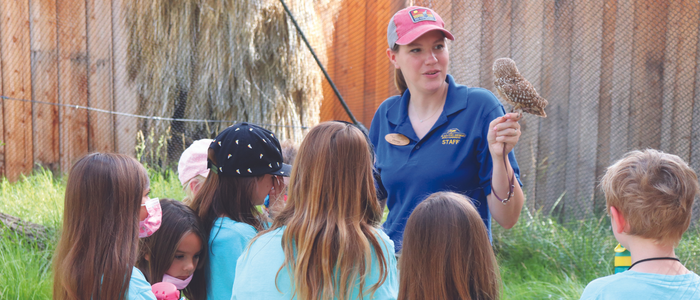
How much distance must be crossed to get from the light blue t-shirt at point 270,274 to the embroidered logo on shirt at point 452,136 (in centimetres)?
56

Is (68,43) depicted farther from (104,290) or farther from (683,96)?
(683,96)

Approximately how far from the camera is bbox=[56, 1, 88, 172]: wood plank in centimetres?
521

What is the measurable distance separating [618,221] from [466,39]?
3.12m

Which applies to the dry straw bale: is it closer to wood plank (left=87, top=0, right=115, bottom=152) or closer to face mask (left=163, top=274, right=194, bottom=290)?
wood plank (left=87, top=0, right=115, bottom=152)

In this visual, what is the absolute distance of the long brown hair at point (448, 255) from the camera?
4.84 feet

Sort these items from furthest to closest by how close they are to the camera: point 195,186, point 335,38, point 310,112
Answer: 1. point 335,38
2. point 310,112
3. point 195,186

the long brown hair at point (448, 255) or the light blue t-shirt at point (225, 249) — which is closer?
the long brown hair at point (448, 255)

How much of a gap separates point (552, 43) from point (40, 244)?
13.4 feet

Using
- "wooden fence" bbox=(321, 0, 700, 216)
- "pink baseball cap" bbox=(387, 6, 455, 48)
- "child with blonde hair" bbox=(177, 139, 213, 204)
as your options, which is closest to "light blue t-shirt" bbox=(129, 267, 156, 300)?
"child with blonde hair" bbox=(177, 139, 213, 204)

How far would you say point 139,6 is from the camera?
5.10 metres

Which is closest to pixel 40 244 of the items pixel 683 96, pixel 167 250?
pixel 167 250

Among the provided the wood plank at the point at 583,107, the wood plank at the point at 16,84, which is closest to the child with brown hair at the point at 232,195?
the wood plank at the point at 583,107

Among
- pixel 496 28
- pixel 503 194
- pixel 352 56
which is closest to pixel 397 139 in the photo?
pixel 503 194

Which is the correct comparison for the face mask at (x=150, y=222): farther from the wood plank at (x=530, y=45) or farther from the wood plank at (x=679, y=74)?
the wood plank at (x=679, y=74)
